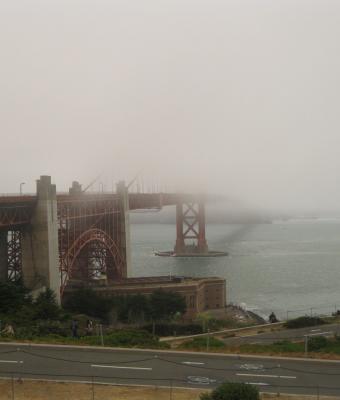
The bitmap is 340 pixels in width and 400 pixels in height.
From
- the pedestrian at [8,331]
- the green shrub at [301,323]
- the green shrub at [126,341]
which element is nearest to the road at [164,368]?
the green shrub at [126,341]

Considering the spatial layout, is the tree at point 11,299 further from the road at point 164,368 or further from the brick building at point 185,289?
the road at point 164,368

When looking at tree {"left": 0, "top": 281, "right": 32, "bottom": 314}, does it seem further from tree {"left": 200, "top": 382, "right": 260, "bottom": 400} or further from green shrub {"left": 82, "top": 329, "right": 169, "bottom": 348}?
tree {"left": 200, "top": 382, "right": 260, "bottom": 400}

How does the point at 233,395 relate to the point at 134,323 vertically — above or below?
above

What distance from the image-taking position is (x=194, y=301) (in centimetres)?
2477

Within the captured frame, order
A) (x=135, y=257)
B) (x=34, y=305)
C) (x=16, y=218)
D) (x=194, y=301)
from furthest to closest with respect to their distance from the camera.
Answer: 1. (x=135, y=257)
2. (x=194, y=301)
3. (x=16, y=218)
4. (x=34, y=305)

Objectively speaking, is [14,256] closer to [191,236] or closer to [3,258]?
[3,258]

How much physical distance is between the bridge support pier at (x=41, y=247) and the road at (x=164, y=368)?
1148cm

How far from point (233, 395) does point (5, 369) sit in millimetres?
3501

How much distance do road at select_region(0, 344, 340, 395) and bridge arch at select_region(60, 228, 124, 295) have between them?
1444cm

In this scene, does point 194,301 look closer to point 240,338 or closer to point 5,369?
point 240,338

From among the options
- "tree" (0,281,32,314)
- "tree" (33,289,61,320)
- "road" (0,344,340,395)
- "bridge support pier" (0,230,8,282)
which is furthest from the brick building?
"road" (0,344,340,395)

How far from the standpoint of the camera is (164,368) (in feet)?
25.7

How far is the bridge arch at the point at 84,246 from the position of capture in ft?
76.7

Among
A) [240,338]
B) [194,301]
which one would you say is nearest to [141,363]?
[240,338]
